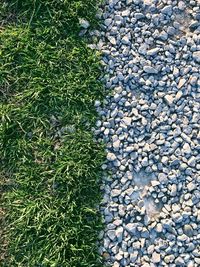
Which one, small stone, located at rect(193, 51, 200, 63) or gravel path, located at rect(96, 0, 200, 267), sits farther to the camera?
small stone, located at rect(193, 51, 200, 63)

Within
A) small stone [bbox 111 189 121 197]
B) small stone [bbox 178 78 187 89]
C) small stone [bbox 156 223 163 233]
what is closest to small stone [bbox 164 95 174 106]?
small stone [bbox 178 78 187 89]

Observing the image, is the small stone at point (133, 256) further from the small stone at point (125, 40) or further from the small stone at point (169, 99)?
the small stone at point (125, 40)

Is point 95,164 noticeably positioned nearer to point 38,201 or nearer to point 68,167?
point 68,167

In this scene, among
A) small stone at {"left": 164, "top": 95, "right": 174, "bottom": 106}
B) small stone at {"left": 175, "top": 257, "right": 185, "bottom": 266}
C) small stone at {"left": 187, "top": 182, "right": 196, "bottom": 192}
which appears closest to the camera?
small stone at {"left": 175, "top": 257, "right": 185, "bottom": 266}

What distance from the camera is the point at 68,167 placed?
4.93 m

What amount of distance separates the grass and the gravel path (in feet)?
0.53

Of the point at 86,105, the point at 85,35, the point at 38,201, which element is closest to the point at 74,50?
the point at 85,35

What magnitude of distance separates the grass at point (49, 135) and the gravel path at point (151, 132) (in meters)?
0.16

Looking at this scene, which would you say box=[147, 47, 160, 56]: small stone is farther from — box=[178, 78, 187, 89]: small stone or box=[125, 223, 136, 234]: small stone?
box=[125, 223, 136, 234]: small stone

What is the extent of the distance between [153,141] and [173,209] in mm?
632

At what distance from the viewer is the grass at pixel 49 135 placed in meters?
4.87

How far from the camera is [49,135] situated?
16.7 ft

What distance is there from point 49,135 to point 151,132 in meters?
0.93

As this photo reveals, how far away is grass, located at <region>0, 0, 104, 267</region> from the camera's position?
16.0 ft
